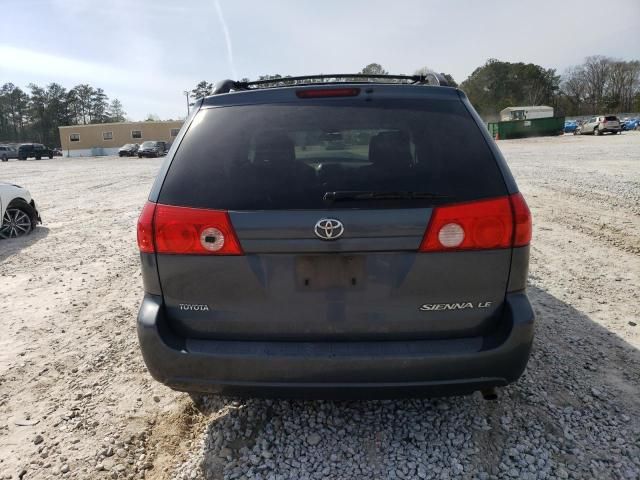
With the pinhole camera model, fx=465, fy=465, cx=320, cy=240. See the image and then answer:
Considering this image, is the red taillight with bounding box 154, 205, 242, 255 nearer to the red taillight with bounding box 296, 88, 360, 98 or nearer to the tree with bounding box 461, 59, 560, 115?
the red taillight with bounding box 296, 88, 360, 98

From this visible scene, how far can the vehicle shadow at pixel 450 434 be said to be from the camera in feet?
7.84

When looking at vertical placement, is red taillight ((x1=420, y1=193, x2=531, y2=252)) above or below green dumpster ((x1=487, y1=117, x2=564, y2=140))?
below

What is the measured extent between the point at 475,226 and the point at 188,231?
4.41 feet

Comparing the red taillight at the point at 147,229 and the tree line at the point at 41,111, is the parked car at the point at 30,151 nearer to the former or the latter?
the tree line at the point at 41,111

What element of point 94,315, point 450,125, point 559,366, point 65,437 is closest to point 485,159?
point 450,125

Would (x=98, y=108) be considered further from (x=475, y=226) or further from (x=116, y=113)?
(x=475, y=226)

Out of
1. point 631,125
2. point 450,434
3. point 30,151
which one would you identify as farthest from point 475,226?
point 631,125

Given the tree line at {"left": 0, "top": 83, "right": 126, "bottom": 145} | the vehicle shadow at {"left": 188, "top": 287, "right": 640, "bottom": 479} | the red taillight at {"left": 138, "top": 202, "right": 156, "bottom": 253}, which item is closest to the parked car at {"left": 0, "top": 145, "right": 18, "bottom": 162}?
the tree line at {"left": 0, "top": 83, "right": 126, "bottom": 145}

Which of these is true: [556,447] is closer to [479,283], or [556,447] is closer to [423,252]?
[479,283]

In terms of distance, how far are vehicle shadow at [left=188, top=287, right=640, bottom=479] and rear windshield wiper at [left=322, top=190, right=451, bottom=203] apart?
4.56 feet

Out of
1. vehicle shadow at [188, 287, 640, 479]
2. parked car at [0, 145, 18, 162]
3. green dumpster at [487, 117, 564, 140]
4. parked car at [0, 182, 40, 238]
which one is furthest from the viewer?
parked car at [0, 145, 18, 162]

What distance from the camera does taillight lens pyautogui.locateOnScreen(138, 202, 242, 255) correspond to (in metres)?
2.17

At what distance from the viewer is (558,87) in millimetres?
95562

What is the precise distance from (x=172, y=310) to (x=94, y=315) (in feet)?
9.28
